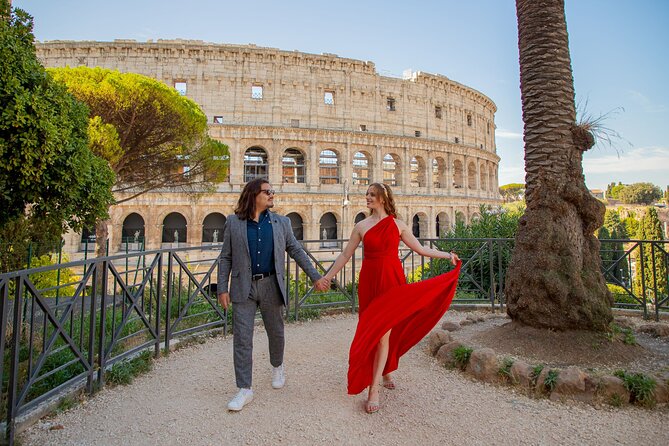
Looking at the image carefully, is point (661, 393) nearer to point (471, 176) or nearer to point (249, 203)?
point (249, 203)

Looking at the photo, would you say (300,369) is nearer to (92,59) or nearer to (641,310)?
(641,310)

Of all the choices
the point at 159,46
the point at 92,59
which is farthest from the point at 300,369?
the point at 92,59

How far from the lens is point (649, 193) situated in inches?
2628

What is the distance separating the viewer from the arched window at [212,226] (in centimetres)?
2562

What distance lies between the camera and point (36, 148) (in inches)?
159

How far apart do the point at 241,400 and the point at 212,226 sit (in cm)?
2445

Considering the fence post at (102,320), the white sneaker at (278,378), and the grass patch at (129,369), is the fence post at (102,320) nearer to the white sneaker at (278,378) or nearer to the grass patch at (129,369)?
the grass patch at (129,369)

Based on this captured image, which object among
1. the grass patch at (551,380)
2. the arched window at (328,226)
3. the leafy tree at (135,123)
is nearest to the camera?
the grass patch at (551,380)

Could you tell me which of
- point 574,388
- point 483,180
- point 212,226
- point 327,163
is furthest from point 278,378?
point 483,180

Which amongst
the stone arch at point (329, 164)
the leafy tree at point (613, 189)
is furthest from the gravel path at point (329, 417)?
the leafy tree at point (613, 189)

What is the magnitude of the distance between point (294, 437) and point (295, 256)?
1.40m

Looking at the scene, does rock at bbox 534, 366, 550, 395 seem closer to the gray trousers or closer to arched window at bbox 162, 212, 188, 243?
the gray trousers

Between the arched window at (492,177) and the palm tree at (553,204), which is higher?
the arched window at (492,177)

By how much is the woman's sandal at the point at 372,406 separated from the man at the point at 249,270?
37.4 inches
